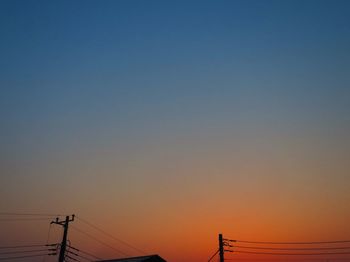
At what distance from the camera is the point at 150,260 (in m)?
45.7

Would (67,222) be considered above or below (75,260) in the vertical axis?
above

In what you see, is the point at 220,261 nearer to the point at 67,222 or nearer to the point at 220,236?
the point at 220,236

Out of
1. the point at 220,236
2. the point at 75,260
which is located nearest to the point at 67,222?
the point at 75,260

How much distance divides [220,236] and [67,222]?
697 inches

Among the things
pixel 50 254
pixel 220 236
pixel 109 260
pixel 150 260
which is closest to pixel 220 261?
pixel 220 236

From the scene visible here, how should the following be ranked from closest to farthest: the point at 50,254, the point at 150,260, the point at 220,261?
the point at 220,261
the point at 150,260
the point at 50,254

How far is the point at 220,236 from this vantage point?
43156 millimetres

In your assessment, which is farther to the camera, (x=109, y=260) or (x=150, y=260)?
(x=109, y=260)

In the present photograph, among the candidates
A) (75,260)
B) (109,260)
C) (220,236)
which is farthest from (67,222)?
(220,236)

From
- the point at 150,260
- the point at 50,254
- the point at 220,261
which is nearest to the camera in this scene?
the point at 220,261

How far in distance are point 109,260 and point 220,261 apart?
16.1 metres

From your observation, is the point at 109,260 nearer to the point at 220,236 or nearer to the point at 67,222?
the point at 67,222

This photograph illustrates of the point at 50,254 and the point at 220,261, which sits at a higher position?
the point at 50,254

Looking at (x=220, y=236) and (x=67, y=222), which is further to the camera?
(x=67, y=222)
